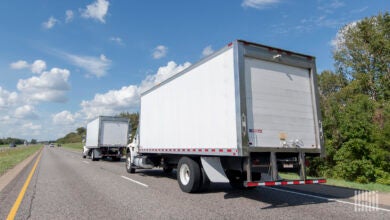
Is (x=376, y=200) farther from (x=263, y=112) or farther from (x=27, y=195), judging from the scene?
(x=27, y=195)

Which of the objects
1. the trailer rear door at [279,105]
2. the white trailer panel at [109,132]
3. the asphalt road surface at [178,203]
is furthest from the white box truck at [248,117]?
the white trailer panel at [109,132]

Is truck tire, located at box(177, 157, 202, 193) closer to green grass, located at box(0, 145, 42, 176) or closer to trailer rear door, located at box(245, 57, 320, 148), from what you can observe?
trailer rear door, located at box(245, 57, 320, 148)

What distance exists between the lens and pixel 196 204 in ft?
21.8

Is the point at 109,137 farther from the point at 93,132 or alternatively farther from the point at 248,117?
the point at 248,117

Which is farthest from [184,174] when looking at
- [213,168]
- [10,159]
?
[10,159]

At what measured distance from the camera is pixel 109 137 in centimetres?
2383

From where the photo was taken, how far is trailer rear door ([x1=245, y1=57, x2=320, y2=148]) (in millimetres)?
6938

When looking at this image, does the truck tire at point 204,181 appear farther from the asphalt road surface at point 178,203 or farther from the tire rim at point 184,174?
the tire rim at point 184,174

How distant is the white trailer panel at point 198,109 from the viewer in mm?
7012

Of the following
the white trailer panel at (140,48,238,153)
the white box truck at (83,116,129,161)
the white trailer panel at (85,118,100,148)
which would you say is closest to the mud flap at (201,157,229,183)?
the white trailer panel at (140,48,238,153)

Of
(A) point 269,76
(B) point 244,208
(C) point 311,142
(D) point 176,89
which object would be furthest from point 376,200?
(D) point 176,89

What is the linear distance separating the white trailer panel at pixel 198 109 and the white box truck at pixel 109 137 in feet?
44.1

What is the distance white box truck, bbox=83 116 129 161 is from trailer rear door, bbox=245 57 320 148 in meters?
19.0

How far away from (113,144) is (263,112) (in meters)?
19.3
